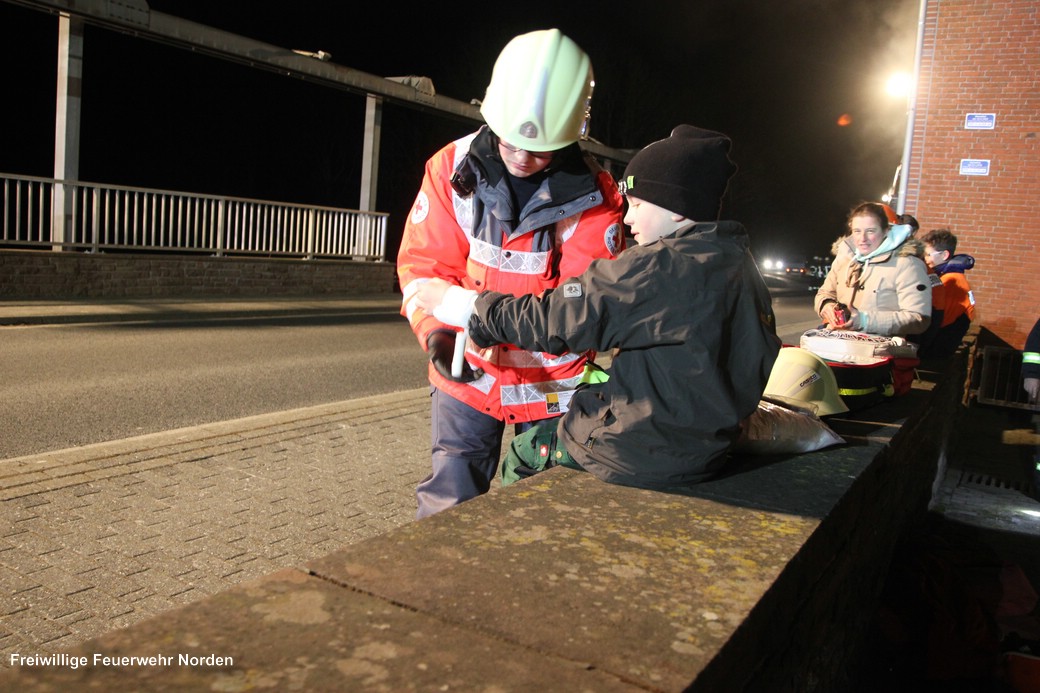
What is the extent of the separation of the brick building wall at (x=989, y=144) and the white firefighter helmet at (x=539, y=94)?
1356 centimetres

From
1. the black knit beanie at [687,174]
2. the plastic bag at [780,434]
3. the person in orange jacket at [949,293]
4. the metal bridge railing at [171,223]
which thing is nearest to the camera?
the black knit beanie at [687,174]

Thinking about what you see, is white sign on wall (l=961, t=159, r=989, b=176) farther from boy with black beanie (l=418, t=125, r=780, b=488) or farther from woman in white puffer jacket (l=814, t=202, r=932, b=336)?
boy with black beanie (l=418, t=125, r=780, b=488)

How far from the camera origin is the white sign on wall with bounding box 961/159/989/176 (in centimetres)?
1457

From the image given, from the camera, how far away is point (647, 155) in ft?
8.91

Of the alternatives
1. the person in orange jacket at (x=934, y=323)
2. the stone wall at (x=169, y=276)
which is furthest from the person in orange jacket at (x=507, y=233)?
the stone wall at (x=169, y=276)

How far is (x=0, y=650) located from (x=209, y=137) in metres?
30.1

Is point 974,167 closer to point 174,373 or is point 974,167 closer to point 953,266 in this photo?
Answer: point 953,266

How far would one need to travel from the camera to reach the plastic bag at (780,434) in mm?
3213

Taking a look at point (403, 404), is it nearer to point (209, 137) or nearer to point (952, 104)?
point (952, 104)

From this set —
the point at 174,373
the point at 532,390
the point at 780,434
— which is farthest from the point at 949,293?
the point at 174,373

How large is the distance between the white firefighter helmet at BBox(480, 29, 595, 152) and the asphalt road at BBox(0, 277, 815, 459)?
14.3ft

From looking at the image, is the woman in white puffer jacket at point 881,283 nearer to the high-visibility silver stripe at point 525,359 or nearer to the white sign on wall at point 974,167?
the high-visibility silver stripe at point 525,359

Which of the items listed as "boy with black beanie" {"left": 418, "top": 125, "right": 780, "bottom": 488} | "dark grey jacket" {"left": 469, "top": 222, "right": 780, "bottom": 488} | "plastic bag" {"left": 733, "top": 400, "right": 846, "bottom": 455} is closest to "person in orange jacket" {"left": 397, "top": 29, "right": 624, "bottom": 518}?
"boy with black beanie" {"left": 418, "top": 125, "right": 780, "bottom": 488}

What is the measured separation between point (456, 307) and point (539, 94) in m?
0.78
